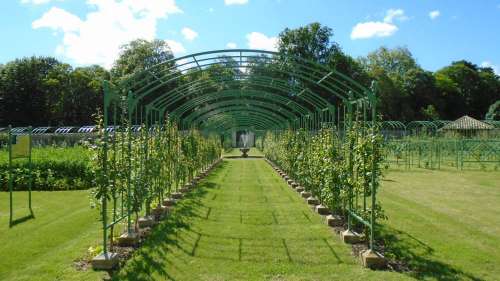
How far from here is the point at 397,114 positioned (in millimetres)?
50312

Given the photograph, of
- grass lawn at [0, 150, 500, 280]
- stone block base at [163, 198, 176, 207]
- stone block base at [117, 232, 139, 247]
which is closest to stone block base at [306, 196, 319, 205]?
grass lawn at [0, 150, 500, 280]

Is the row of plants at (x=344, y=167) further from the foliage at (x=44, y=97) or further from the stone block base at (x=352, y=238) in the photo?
the foliage at (x=44, y=97)

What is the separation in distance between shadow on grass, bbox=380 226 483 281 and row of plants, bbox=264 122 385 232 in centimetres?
44

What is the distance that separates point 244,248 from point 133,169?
88.8 inches

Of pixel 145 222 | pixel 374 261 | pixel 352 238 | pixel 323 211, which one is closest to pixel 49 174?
pixel 145 222

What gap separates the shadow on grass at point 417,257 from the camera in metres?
4.81

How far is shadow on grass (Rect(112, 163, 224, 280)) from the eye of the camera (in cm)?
487

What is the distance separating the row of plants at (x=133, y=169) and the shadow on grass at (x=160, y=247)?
1.24ft

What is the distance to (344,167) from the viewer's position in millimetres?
6684

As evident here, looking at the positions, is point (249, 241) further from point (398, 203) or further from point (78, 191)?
point (78, 191)

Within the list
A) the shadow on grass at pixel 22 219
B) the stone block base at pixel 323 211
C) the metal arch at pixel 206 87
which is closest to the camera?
the shadow on grass at pixel 22 219

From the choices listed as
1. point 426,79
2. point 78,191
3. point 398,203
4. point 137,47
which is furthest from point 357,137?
point 426,79

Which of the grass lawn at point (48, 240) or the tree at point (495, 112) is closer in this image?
the grass lawn at point (48, 240)

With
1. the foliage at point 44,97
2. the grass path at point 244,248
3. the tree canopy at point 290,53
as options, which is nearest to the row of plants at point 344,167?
the grass path at point 244,248
